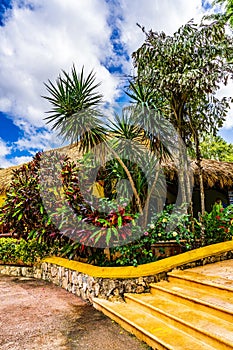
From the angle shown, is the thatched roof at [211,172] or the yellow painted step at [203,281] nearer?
the yellow painted step at [203,281]

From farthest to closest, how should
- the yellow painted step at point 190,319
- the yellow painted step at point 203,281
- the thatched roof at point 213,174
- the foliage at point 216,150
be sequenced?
the foliage at point 216,150
the thatched roof at point 213,174
the yellow painted step at point 203,281
the yellow painted step at point 190,319

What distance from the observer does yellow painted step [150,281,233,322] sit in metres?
3.14

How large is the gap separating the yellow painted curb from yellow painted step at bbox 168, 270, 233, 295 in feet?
0.58

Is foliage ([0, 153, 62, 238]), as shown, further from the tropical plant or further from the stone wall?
the tropical plant

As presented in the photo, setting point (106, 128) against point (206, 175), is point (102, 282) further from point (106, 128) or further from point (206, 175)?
point (206, 175)

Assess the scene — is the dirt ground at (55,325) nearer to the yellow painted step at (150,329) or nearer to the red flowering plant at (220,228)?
the yellow painted step at (150,329)

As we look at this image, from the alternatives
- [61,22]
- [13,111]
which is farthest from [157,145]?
[13,111]

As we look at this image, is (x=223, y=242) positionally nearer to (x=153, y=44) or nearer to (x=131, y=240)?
(x=131, y=240)

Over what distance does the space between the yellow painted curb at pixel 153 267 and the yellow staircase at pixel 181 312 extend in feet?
0.59

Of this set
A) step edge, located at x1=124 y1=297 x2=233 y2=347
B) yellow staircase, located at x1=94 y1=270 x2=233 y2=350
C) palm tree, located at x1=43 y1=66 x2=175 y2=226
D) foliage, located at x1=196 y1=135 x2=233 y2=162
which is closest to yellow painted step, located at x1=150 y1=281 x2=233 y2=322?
yellow staircase, located at x1=94 y1=270 x2=233 y2=350

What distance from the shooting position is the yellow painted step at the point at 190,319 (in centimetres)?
273

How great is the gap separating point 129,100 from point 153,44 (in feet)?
5.05

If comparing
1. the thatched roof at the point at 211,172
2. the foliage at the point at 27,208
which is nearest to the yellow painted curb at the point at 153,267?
the foliage at the point at 27,208

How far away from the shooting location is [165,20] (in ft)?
24.8
